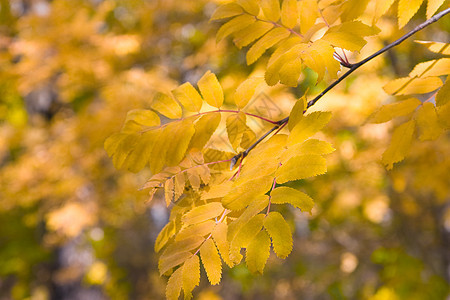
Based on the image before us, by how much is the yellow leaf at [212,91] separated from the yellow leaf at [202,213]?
26 cm

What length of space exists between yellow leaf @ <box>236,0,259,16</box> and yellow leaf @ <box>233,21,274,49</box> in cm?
4

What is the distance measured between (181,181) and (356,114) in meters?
2.72

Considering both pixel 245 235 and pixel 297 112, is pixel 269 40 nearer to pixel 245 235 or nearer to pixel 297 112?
pixel 297 112

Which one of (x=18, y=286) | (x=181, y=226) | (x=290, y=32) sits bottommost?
(x=18, y=286)

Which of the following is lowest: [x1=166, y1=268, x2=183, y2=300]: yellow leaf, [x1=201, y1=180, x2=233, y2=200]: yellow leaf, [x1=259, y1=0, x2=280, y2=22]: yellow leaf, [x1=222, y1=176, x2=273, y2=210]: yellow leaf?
[x1=166, y1=268, x2=183, y2=300]: yellow leaf

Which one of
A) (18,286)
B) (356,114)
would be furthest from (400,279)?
(18,286)

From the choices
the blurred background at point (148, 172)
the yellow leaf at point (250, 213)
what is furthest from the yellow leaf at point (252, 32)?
the blurred background at point (148, 172)

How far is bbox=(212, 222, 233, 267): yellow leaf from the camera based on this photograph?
2.43 feet

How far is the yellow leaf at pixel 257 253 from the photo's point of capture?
66cm

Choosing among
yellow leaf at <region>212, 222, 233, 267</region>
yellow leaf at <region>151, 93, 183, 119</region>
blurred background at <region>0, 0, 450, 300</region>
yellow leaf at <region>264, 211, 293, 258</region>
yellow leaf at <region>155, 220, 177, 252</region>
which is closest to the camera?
yellow leaf at <region>264, 211, 293, 258</region>

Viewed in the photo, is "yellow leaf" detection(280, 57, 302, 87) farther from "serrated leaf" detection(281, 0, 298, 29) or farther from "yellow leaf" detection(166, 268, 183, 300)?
"yellow leaf" detection(166, 268, 183, 300)

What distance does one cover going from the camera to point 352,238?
18.0 feet

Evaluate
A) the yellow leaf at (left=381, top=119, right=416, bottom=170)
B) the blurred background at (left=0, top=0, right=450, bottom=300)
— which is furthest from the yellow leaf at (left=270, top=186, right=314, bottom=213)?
the blurred background at (left=0, top=0, right=450, bottom=300)

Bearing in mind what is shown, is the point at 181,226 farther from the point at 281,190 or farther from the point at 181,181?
the point at 281,190
